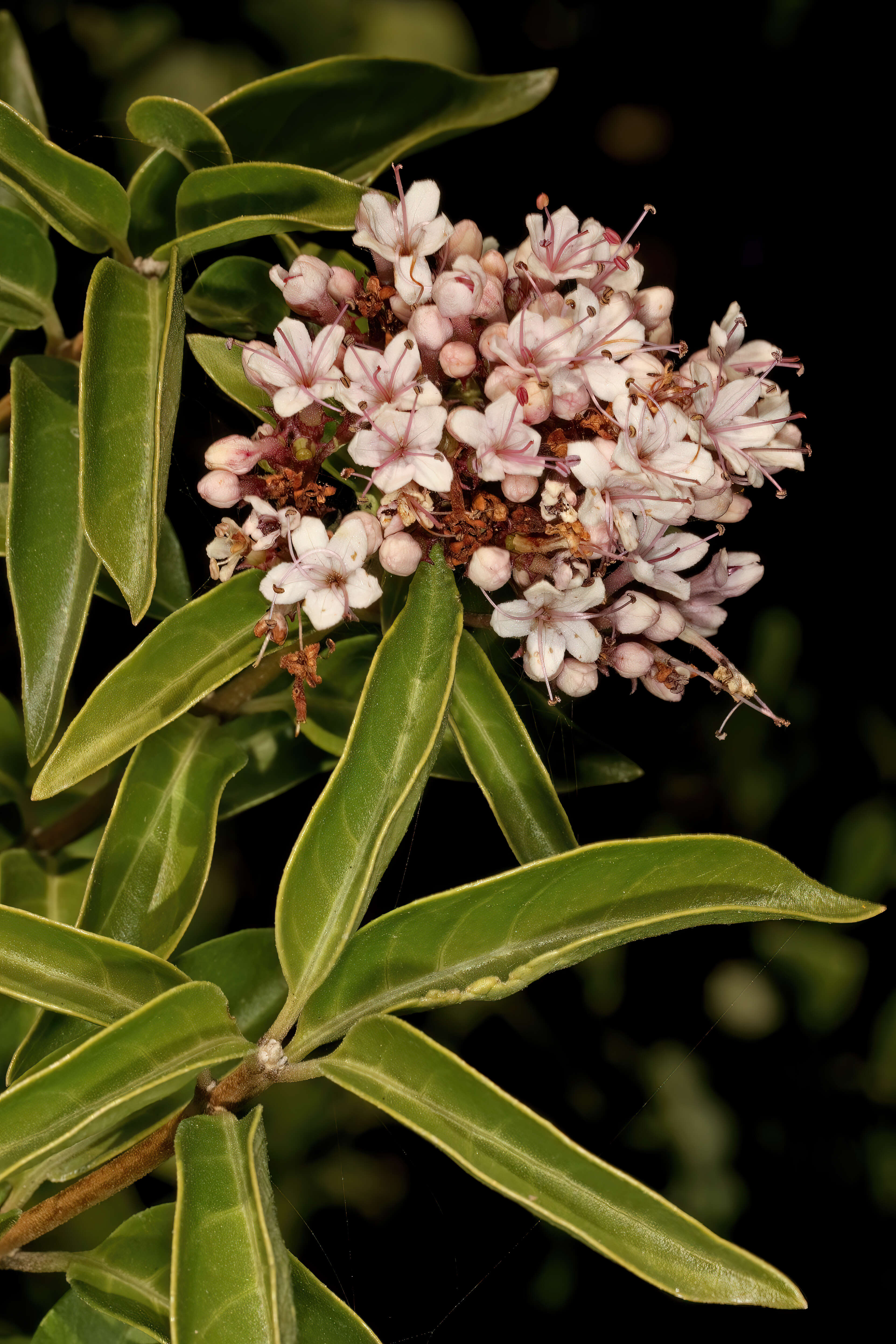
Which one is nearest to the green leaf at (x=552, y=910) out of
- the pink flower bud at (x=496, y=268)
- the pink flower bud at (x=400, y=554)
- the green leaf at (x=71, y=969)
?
the green leaf at (x=71, y=969)

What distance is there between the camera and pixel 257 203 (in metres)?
0.91

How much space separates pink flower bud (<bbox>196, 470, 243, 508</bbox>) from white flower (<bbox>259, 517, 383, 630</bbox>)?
74 mm

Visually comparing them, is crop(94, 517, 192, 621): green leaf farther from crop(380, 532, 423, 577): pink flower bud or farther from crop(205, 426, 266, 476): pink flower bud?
crop(380, 532, 423, 577): pink flower bud

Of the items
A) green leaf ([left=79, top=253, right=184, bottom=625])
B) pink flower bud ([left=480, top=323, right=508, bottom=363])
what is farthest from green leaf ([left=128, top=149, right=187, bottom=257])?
pink flower bud ([left=480, top=323, right=508, bottom=363])

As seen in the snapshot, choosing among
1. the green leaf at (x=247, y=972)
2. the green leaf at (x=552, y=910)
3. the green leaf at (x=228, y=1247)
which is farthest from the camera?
the green leaf at (x=247, y=972)

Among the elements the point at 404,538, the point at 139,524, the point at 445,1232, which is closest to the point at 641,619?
the point at 404,538

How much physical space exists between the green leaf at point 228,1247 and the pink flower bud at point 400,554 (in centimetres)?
40

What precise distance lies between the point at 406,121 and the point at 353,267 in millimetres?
Answer: 183

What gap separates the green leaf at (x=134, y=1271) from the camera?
0.85 metres

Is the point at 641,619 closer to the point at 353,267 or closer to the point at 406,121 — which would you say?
the point at 353,267

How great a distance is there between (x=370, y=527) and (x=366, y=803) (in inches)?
8.4

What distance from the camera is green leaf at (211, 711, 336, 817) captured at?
116 centimetres

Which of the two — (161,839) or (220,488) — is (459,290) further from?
(161,839)

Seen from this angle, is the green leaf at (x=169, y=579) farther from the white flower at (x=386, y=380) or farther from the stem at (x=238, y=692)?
the white flower at (x=386, y=380)
